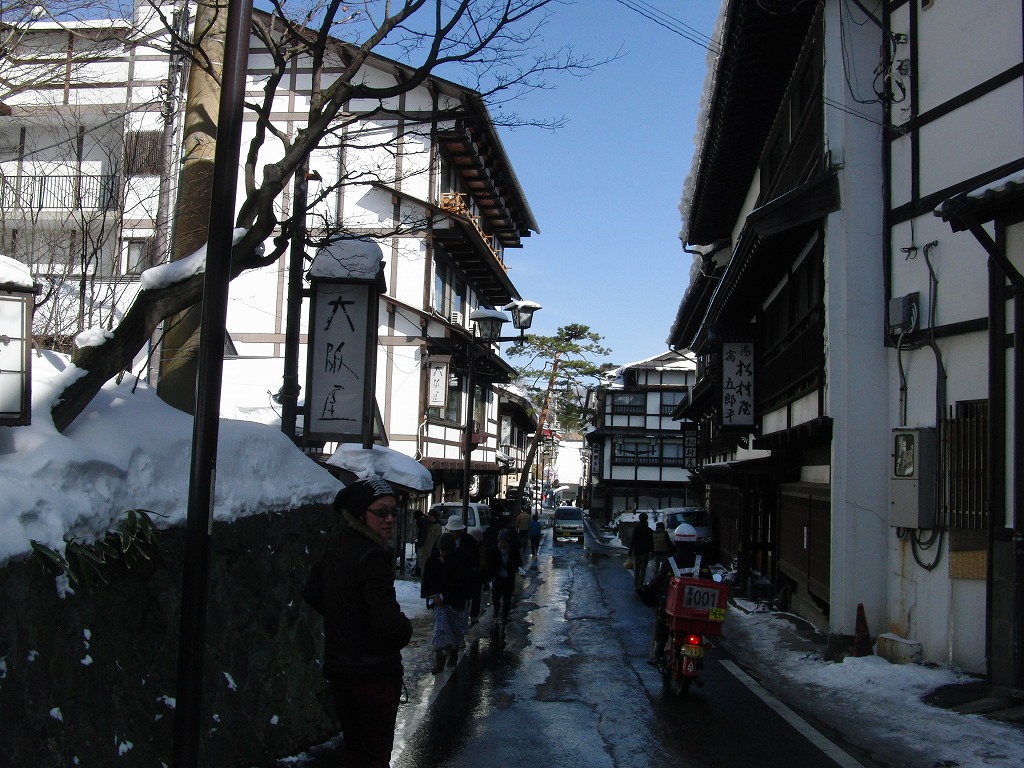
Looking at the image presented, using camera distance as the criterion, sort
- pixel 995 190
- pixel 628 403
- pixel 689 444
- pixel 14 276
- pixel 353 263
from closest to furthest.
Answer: pixel 14 276 < pixel 995 190 < pixel 353 263 < pixel 689 444 < pixel 628 403

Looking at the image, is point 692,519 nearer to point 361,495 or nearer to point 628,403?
point 628,403

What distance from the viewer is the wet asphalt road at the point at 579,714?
24.8 feet

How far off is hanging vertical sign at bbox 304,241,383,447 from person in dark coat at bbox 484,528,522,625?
6.24 m

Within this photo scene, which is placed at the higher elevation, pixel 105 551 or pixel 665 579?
pixel 105 551

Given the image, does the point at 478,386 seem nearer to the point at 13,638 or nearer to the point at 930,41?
the point at 930,41

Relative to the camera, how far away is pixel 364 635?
493 cm

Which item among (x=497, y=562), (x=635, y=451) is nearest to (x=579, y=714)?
(x=497, y=562)

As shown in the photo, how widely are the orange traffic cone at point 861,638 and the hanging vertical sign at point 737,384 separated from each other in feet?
28.9

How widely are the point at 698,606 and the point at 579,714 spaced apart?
6.30 feet

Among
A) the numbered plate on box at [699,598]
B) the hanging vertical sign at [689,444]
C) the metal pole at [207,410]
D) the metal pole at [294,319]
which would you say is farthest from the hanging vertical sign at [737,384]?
the hanging vertical sign at [689,444]

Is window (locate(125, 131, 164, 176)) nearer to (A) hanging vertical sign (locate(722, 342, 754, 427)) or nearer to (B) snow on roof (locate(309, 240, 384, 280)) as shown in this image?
(B) snow on roof (locate(309, 240, 384, 280))

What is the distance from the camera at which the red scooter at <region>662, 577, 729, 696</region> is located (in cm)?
1006

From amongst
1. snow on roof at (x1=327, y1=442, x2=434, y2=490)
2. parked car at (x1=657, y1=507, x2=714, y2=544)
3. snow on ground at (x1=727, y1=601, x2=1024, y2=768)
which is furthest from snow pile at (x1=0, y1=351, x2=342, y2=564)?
parked car at (x1=657, y1=507, x2=714, y2=544)

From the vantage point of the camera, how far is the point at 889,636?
11602mm
